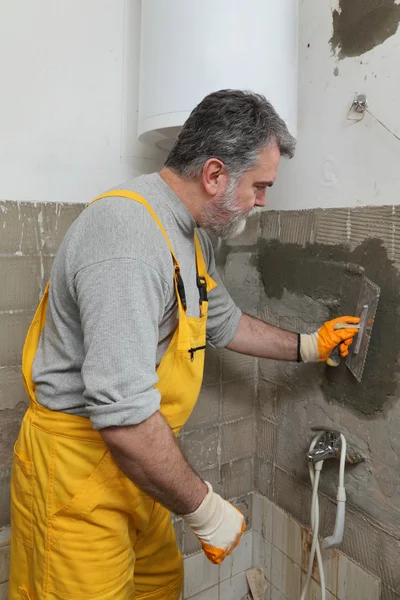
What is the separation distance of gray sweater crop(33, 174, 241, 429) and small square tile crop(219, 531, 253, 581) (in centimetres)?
110

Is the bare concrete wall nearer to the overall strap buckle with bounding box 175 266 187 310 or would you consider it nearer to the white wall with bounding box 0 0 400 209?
the white wall with bounding box 0 0 400 209

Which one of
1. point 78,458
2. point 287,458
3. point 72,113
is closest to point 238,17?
point 72,113

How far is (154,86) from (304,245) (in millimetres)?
656

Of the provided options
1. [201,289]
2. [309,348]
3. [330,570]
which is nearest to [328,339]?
[309,348]

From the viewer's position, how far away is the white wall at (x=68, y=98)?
1271 mm

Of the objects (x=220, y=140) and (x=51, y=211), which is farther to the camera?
(x=51, y=211)

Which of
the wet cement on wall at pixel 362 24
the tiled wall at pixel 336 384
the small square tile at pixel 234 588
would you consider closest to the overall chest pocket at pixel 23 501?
the tiled wall at pixel 336 384

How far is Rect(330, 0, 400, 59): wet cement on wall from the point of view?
1.21 meters

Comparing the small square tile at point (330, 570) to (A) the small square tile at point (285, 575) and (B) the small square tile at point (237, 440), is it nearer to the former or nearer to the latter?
(A) the small square tile at point (285, 575)

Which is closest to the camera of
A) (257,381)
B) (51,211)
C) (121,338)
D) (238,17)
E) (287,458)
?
(121,338)

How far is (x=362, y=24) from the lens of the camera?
4.20ft

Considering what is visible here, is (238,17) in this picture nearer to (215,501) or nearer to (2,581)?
(215,501)

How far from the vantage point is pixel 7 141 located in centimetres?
127

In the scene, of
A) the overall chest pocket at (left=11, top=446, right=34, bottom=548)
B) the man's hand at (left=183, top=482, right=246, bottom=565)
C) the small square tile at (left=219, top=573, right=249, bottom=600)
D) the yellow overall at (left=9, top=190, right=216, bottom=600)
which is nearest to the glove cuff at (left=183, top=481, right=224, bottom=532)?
the man's hand at (left=183, top=482, right=246, bottom=565)
